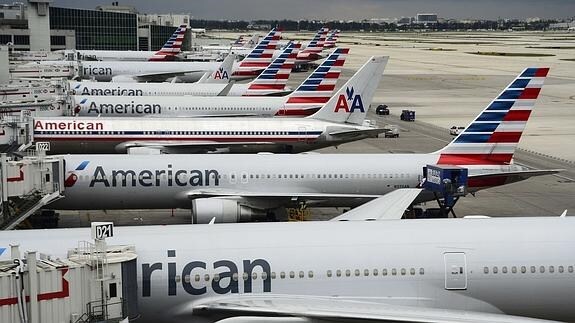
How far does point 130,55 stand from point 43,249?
288ft

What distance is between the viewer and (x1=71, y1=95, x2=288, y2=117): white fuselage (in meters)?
47.5

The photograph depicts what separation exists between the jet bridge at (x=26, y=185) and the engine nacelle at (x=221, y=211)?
4.70 m

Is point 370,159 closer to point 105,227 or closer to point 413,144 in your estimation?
point 105,227

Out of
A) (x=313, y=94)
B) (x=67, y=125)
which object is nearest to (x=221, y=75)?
(x=313, y=94)

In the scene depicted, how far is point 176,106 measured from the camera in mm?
48375

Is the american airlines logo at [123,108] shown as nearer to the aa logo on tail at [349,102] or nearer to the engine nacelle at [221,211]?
the aa logo on tail at [349,102]

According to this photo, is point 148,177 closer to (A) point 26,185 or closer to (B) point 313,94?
(A) point 26,185

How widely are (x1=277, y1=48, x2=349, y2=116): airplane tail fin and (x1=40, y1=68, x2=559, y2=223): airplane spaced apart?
709 inches

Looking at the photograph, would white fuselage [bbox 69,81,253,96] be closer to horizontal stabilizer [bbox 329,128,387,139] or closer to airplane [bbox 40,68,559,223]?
horizontal stabilizer [bbox 329,128,387,139]

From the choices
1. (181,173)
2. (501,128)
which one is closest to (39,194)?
(181,173)

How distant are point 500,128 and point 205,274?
1765cm

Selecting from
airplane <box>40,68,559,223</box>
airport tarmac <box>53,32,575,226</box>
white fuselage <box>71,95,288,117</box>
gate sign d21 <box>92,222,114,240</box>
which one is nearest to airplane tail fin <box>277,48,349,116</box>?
white fuselage <box>71,95,288,117</box>

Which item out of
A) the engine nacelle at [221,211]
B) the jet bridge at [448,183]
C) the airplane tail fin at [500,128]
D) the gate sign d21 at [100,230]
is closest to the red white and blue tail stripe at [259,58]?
the airplane tail fin at [500,128]

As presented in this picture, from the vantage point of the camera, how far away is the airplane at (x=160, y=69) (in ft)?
254
